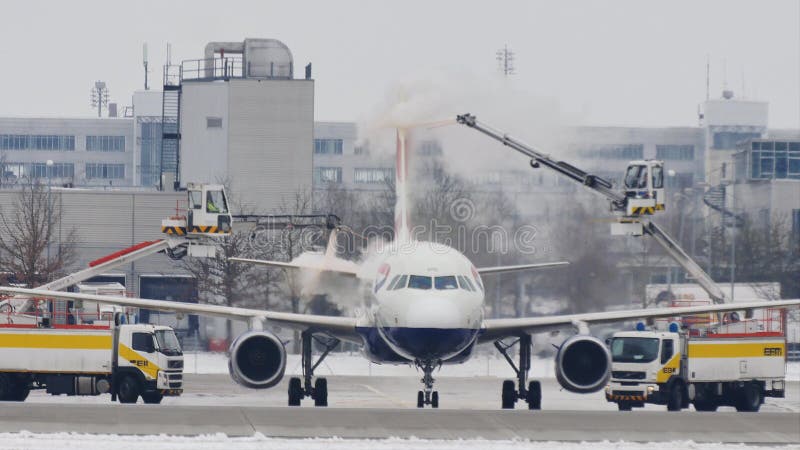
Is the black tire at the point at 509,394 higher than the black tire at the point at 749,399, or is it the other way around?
the black tire at the point at 509,394

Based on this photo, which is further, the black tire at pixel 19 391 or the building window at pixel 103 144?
the building window at pixel 103 144

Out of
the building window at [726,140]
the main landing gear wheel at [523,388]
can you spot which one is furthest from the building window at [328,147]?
the main landing gear wheel at [523,388]

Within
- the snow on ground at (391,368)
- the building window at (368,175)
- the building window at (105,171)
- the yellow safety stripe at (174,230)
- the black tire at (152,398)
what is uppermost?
the building window at (105,171)

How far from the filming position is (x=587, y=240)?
66438mm

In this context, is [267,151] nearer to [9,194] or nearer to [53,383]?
[9,194]

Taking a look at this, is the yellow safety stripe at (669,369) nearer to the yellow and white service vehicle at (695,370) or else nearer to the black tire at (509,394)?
the yellow and white service vehicle at (695,370)

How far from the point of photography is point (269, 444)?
73.6ft

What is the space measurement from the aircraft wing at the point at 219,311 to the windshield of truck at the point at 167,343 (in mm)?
4074

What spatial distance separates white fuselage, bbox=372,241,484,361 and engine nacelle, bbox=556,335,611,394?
252 centimetres

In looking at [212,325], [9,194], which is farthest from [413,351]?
[9,194]

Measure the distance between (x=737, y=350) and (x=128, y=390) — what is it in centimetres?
1700

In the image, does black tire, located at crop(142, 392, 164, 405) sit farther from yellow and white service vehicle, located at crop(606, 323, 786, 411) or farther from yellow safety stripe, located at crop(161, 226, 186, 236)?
yellow and white service vehicle, located at crop(606, 323, 786, 411)

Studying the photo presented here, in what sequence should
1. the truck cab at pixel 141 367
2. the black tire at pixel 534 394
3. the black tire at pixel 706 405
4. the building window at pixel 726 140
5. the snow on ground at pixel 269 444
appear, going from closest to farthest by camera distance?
the snow on ground at pixel 269 444 → the black tire at pixel 534 394 → the truck cab at pixel 141 367 → the black tire at pixel 706 405 → the building window at pixel 726 140

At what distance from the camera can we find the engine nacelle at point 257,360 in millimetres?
34000
